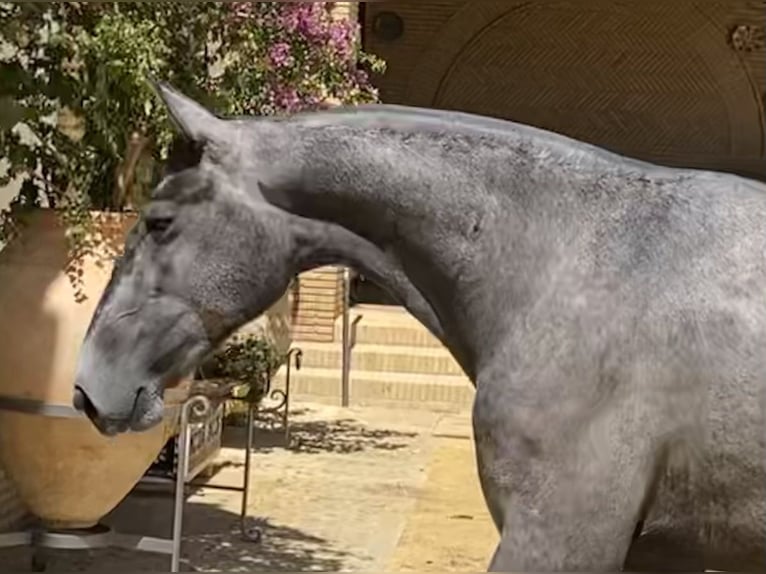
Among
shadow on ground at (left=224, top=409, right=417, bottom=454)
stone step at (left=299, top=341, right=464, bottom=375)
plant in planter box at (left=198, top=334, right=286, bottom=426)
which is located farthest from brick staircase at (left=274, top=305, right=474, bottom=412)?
plant in planter box at (left=198, top=334, right=286, bottom=426)

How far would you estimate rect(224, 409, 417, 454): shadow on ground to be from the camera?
7.61 m

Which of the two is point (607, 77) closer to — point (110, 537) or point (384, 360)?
point (384, 360)

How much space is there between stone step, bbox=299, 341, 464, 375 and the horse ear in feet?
24.6

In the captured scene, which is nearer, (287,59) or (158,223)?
(158,223)

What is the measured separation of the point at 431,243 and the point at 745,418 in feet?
1.61

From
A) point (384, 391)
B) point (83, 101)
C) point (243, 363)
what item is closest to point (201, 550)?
point (243, 363)

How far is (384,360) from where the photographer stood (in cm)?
952

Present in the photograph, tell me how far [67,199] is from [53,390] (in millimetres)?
709

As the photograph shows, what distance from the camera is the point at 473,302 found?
6.40ft

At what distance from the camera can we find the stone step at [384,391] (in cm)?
914

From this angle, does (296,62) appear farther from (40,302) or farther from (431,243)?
(431,243)

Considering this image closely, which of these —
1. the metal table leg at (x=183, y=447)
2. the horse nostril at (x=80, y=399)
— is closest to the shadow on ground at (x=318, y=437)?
the metal table leg at (x=183, y=447)

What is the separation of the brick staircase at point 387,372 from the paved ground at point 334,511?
0.78m

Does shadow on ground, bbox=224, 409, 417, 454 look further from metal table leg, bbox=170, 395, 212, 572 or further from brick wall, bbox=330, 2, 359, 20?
metal table leg, bbox=170, 395, 212, 572
